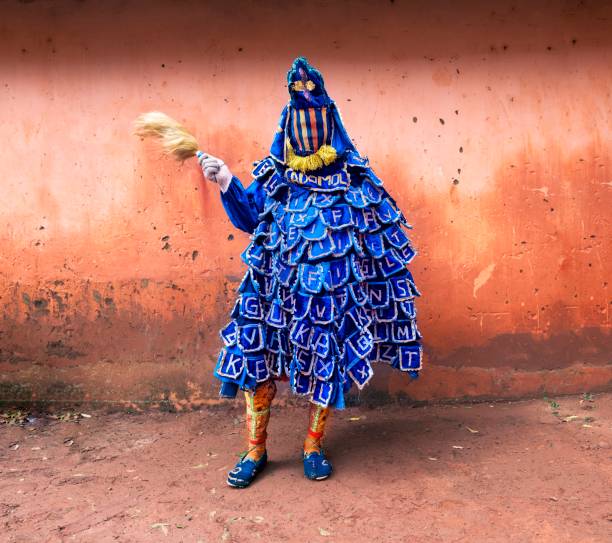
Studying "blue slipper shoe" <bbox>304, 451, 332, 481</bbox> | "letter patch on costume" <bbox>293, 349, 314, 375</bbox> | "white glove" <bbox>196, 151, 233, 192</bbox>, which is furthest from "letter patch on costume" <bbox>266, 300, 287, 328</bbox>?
"blue slipper shoe" <bbox>304, 451, 332, 481</bbox>

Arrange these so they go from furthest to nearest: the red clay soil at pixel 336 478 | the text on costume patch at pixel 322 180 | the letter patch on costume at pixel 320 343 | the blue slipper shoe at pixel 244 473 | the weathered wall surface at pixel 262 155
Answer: the weathered wall surface at pixel 262 155
the blue slipper shoe at pixel 244 473
the text on costume patch at pixel 322 180
the letter patch on costume at pixel 320 343
the red clay soil at pixel 336 478

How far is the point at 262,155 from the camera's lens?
4016mm

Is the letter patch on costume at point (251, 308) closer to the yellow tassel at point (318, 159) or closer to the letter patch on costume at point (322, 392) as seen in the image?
the letter patch on costume at point (322, 392)

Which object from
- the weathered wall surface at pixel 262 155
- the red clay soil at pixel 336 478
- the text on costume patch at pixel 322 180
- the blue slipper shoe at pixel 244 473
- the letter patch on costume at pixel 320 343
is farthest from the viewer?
the weathered wall surface at pixel 262 155

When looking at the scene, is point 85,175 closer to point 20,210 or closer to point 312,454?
point 20,210

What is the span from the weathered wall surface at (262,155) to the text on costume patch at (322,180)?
1.00 metres

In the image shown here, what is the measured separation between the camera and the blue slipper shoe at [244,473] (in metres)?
3.15

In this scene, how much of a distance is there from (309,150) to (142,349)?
190 centimetres

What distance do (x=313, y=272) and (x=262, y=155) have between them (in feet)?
4.32

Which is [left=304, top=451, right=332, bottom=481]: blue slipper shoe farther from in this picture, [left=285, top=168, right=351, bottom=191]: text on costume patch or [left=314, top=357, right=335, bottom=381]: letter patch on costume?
[left=285, top=168, right=351, bottom=191]: text on costume patch

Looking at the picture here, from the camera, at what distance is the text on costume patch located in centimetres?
304

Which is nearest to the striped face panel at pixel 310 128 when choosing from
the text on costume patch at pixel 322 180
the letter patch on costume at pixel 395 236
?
the text on costume patch at pixel 322 180

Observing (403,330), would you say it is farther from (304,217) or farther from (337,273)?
(304,217)

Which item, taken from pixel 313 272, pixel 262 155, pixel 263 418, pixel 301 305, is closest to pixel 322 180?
pixel 313 272
